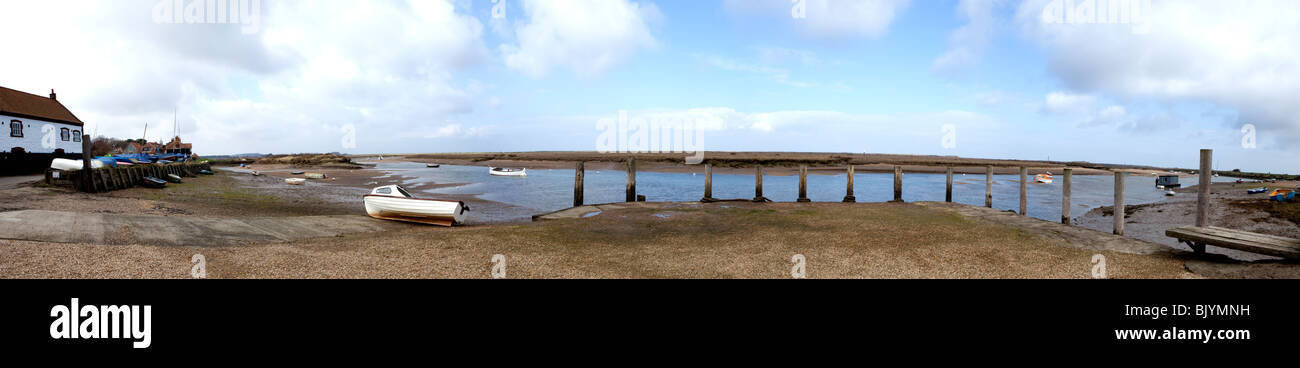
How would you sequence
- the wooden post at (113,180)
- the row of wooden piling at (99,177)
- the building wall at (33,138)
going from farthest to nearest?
the building wall at (33,138)
the wooden post at (113,180)
the row of wooden piling at (99,177)

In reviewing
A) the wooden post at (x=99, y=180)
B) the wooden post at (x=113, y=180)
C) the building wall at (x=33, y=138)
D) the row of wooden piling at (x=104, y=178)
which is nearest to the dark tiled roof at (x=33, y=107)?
the building wall at (x=33, y=138)

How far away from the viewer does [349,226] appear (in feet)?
54.9

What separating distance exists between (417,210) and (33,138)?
116 ft

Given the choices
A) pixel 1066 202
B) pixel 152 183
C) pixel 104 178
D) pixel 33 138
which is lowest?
pixel 1066 202

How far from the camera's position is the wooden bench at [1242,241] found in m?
9.40

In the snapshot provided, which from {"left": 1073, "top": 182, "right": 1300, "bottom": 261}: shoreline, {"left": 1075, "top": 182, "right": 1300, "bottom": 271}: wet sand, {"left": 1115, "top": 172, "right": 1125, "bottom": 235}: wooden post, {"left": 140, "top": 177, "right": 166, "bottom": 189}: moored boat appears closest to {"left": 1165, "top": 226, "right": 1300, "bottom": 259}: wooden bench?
{"left": 1115, "top": 172, "right": 1125, "bottom": 235}: wooden post

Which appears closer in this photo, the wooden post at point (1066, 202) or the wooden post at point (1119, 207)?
the wooden post at point (1119, 207)

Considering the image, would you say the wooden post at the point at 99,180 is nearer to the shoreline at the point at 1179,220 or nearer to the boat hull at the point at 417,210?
the boat hull at the point at 417,210

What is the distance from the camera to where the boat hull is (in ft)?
60.6

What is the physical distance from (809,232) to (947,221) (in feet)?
20.6

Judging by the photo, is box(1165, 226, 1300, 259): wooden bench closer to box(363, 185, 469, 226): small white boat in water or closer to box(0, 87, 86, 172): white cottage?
box(363, 185, 469, 226): small white boat in water

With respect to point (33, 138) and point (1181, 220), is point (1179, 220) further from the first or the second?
point (33, 138)

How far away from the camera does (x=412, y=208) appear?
61.4ft

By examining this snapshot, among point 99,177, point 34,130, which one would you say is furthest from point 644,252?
point 34,130
